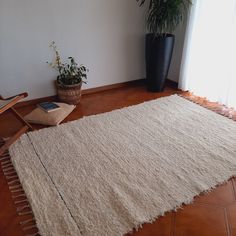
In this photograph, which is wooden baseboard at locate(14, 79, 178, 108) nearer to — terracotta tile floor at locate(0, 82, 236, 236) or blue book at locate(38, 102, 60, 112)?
blue book at locate(38, 102, 60, 112)

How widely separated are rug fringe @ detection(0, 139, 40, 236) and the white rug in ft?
0.11

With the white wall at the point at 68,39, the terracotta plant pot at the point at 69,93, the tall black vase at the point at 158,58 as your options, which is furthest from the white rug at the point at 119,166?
the white wall at the point at 68,39

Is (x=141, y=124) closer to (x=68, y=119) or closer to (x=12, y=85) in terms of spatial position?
(x=68, y=119)

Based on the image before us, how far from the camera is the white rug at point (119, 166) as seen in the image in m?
1.37

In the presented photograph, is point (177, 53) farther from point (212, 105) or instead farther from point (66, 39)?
point (66, 39)

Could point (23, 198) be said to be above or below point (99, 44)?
below

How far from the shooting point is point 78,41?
2.82m

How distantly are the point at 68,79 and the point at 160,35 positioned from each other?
46.3 inches

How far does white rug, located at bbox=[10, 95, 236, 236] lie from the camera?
137cm

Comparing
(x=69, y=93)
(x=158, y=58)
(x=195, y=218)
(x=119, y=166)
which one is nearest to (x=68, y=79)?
(x=69, y=93)

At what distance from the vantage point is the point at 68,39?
276 cm

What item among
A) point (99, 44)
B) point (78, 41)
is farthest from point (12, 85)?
point (99, 44)

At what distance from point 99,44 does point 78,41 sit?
26cm

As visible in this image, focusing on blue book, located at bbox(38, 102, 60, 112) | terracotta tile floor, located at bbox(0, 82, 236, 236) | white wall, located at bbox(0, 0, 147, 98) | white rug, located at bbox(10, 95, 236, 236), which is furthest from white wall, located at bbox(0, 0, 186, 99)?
terracotta tile floor, located at bbox(0, 82, 236, 236)
